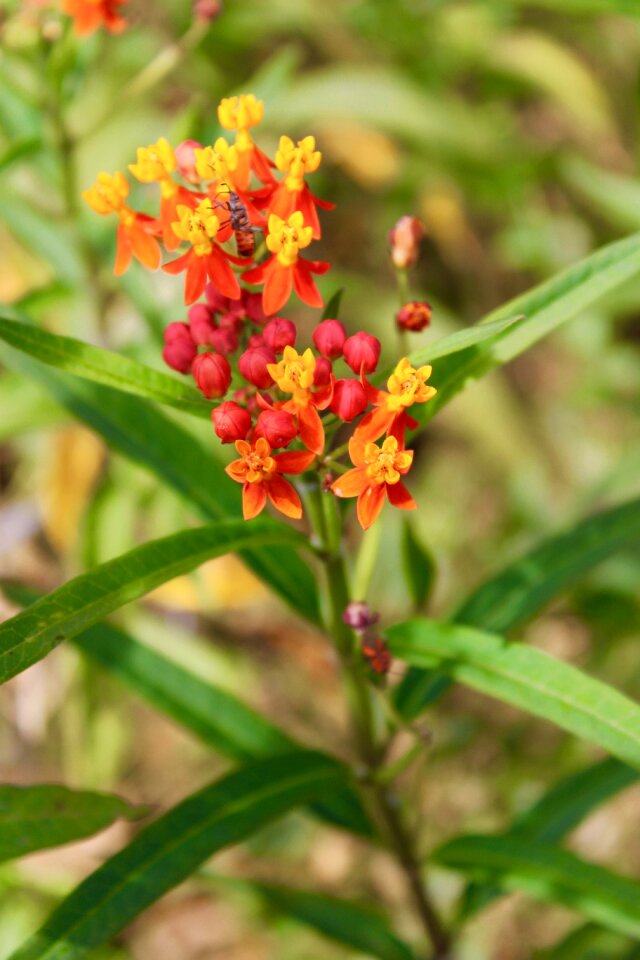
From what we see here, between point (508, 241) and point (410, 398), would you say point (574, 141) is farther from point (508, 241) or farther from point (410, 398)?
point (410, 398)

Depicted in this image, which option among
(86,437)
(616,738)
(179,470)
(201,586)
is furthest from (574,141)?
(616,738)

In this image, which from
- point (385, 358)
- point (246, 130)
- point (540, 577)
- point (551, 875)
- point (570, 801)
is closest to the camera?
point (246, 130)

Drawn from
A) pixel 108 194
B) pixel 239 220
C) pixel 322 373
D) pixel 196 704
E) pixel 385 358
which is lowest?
pixel 322 373

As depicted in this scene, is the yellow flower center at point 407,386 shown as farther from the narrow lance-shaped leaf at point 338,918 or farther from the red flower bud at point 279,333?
the narrow lance-shaped leaf at point 338,918

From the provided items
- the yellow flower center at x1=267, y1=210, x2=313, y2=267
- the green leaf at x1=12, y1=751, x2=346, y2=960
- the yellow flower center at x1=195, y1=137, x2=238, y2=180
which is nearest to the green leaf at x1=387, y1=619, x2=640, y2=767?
the green leaf at x1=12, y1=751, x2=346, y2=960

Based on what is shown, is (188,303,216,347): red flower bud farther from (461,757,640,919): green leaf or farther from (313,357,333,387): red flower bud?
(461,757,640,919): green leaf

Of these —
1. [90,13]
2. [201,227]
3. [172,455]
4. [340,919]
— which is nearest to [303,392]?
[201,227]

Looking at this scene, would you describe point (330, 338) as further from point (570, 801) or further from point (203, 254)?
point (570, 801)

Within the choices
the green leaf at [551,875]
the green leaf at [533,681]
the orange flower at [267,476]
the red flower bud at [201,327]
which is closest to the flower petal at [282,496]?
the orange flower at [267,476]
